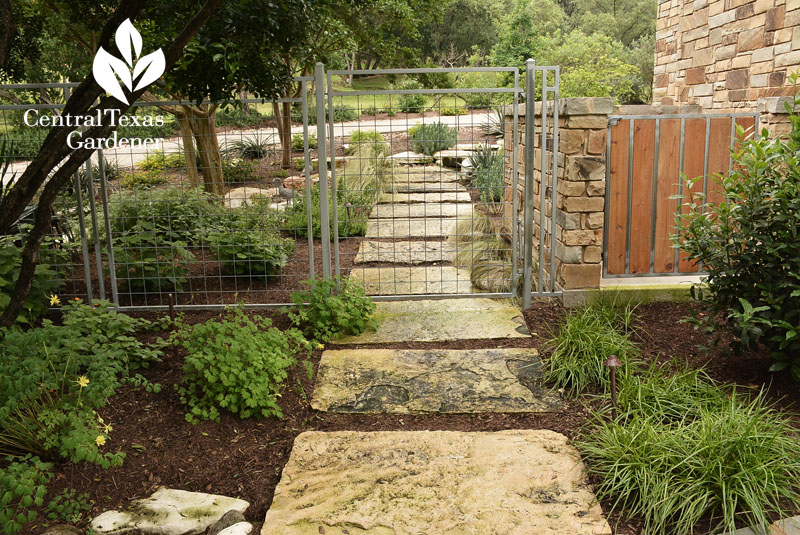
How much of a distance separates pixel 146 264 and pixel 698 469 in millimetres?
4507

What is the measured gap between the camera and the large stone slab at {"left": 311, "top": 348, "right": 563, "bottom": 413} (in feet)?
12.1

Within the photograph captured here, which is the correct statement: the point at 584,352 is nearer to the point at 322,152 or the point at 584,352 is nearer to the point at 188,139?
the point at 322,152

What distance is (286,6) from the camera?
4.18m

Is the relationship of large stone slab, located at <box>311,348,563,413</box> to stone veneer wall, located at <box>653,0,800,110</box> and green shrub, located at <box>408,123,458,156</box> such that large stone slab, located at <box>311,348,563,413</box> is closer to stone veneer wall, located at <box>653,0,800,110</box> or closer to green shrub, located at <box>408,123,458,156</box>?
stone veneer wall, located at <box>653,0,800,110</box>

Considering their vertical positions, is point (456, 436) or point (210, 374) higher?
point (210, 374)

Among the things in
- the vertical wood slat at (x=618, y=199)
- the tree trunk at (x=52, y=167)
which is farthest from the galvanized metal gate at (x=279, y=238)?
the tree trunk at (x=52, y=167)

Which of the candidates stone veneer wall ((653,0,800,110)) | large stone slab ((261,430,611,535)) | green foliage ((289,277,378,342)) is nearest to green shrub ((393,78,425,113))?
green foliage ((289,277,378,342))

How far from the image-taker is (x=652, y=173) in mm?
4977

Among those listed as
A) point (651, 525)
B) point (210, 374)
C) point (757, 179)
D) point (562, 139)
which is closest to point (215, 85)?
point (210, 374)

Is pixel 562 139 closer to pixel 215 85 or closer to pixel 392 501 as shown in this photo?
pixel 215 85

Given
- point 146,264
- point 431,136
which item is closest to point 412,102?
point 431,136

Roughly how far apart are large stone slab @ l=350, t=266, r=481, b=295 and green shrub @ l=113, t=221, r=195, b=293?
1.45 metres

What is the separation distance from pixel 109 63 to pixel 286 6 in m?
1.15

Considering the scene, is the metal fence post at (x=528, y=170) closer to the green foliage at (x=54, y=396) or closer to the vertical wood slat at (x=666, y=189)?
the vertical wood slat at (x=666, y=189)
